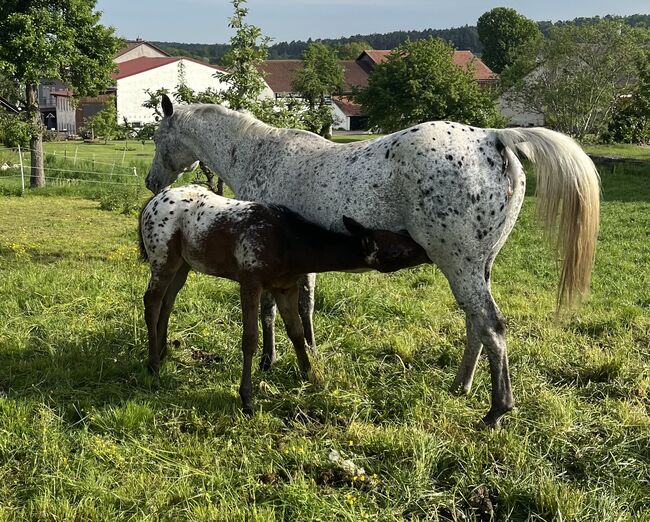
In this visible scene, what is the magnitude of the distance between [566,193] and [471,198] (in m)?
0.63

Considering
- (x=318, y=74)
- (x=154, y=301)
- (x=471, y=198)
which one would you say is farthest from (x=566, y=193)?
(x=318, y=74)

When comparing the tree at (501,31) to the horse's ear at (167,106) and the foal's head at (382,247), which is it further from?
the foal's head at (382,247)

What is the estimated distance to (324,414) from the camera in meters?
3.89

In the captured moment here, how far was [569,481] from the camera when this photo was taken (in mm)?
3143

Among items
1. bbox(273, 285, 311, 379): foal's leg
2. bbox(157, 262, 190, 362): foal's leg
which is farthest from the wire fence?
bbox(273, 285, 311, 379): foal's leg

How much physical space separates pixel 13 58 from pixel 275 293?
1448 cm

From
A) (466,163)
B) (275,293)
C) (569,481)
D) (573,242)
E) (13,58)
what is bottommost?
(569,481)

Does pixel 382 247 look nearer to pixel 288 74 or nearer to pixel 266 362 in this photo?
pixel 266 362

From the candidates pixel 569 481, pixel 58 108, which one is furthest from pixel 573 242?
pixel 58 108

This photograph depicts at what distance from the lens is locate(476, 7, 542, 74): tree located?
86.6 metres

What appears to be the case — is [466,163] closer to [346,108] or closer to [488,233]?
[488,233]

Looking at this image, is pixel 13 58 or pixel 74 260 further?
pixel 13 58

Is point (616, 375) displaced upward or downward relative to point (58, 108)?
downward

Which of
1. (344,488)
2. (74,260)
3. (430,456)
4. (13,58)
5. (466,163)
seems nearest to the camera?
(344,488)
